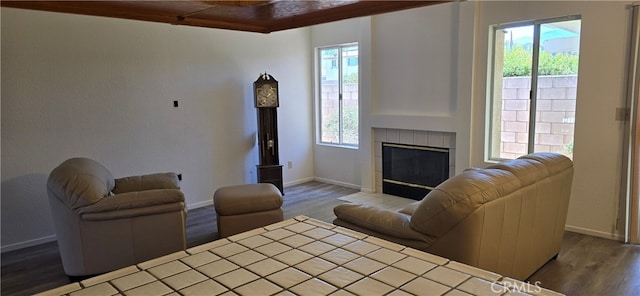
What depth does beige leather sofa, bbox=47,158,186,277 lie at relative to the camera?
9.75ft

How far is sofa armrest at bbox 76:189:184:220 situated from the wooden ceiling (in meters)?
2.26

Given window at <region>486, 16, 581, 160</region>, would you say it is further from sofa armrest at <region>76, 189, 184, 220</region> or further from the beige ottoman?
sofa armrest at <region>76, 189, 184, 220</region>

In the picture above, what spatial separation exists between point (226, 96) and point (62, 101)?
6.24 feet

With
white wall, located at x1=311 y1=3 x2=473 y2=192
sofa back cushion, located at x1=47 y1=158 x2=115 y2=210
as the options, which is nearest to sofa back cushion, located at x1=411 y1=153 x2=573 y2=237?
sofa back cushion, located at x1=47 y1=158 x2=115 y2=210

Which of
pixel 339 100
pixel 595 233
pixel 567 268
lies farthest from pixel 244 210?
pixel 595 233

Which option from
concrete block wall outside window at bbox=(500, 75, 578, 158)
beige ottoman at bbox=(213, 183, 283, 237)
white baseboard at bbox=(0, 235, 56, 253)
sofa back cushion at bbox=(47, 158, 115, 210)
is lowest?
white baseboard at bbox=(0, 235, 56, 253)

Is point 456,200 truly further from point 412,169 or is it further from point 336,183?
point 336,183

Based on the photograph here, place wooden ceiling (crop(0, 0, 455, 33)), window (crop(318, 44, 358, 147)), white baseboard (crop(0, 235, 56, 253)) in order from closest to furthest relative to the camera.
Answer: wooden ceiling (crop(0, 0, 455, 33))
white baseboard (crop(0, 235, 56, 253))
window (crop(318, 44, 358, 147))

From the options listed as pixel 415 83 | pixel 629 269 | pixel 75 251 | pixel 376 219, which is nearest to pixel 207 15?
pixel 376 219

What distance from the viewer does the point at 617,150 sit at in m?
3.72

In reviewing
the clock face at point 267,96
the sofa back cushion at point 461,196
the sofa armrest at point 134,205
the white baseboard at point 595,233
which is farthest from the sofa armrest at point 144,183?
the white baseboard at point 595,233

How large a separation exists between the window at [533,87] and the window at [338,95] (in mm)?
2106

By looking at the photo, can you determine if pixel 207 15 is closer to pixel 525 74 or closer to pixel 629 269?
pixel 629 269

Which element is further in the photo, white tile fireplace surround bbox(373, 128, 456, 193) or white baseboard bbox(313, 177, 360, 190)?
white baseboard bbox(313, 177, 360, 190)
